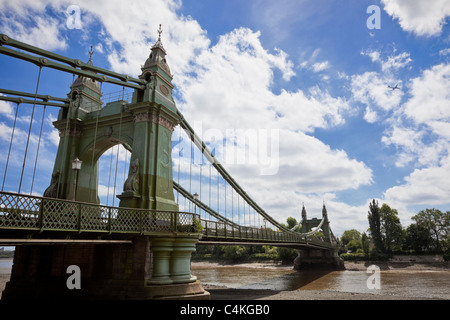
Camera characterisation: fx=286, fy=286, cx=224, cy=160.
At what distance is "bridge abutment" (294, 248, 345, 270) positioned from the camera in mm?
51938

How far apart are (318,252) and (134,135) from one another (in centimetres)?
4771

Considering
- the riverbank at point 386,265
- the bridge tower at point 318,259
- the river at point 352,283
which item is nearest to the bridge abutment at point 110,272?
the river at point 352,283

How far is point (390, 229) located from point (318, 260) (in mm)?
18517

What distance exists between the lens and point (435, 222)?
193 feet

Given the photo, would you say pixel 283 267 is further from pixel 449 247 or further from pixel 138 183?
pixel 138 183

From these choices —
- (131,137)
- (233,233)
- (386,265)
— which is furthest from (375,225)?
(131,137)

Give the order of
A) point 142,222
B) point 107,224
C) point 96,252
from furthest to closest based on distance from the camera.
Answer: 1. point 96,252
2. point 142,222
3. point 107,224

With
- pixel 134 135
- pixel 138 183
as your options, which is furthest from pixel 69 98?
pixel 138 183

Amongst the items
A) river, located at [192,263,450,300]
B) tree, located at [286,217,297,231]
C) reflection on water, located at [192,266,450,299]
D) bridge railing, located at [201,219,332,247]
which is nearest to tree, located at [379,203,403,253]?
river, located at [192,263,450,300]

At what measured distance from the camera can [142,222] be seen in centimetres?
1251

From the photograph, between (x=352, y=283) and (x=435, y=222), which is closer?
(x=352, y=283)

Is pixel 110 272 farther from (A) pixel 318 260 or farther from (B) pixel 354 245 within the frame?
(B) pixel 354 245

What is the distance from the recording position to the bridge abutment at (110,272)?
1247cm

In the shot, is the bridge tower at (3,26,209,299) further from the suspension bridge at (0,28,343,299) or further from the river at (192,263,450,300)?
the river at (192,263,450,300)
